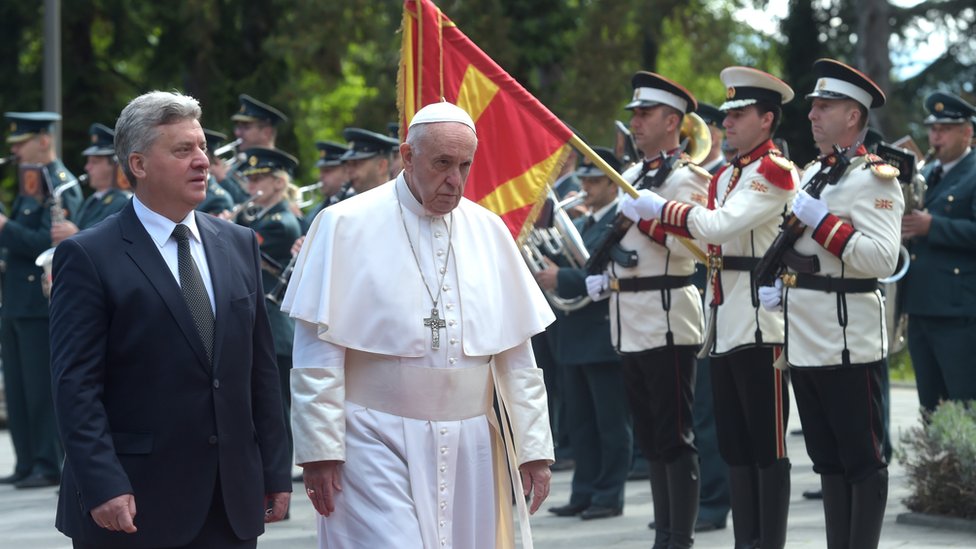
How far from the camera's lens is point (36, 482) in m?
11.3

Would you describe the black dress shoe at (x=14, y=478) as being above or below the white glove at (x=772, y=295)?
below

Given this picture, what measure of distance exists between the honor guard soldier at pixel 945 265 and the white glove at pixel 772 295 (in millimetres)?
2789

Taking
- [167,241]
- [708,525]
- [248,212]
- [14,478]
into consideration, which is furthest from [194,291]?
[14,478]

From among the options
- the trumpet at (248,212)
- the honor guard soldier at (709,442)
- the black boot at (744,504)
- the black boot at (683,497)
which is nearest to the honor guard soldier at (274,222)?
the trumpet at (248,212)

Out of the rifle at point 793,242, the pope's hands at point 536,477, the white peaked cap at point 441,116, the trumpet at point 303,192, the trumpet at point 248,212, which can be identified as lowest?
the pope's hands at point 536,477

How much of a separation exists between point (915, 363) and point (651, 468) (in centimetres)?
286

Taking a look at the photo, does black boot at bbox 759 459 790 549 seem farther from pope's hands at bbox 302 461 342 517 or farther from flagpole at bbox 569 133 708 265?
pope's hands at bbox 302 461 342 517

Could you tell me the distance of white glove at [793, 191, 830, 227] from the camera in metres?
6.69

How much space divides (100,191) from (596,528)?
4.68 meters

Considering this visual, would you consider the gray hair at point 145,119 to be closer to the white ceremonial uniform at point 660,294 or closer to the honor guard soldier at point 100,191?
the white ceremonial uniform at point 660,294

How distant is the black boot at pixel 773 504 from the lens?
7.39 meters

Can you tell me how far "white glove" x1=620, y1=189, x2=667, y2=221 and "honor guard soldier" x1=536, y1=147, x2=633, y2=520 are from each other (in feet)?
5.44

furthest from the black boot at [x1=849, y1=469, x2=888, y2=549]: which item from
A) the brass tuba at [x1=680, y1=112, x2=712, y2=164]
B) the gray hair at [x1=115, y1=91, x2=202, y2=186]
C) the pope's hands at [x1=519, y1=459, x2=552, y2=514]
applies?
the gray hair at [x1=115, y1=91, x2=202, y2=186]

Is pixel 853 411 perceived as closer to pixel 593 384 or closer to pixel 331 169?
pixel 593 384
